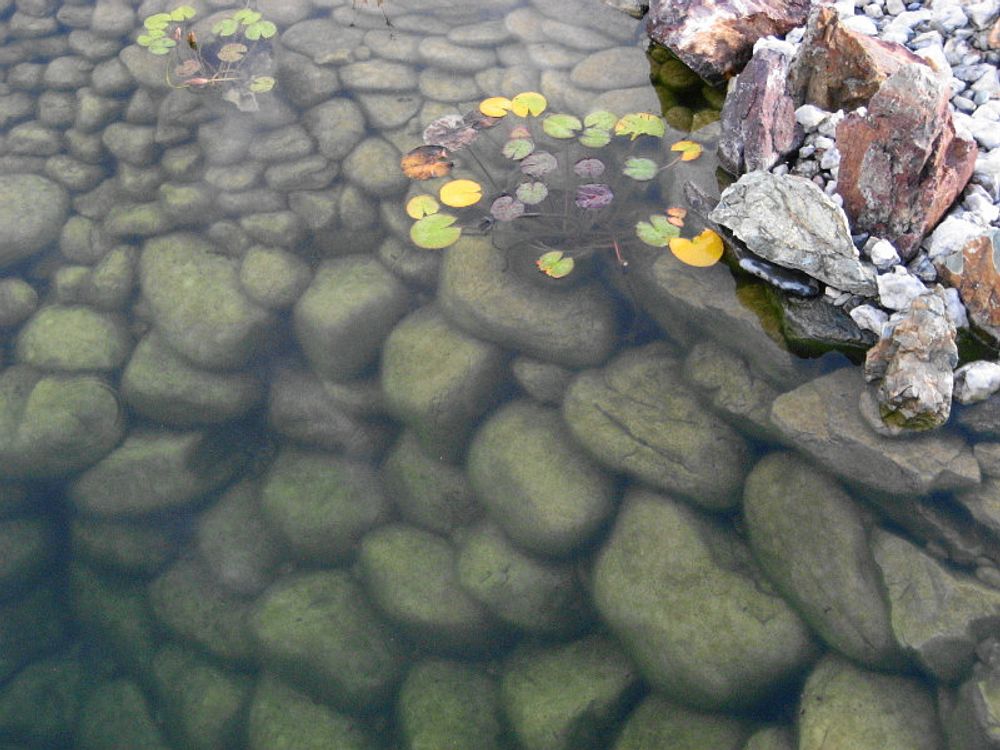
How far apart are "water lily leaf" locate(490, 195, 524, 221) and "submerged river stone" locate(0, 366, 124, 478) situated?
2135mm

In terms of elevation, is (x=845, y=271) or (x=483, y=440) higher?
(x=845, y=271)

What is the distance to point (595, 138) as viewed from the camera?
3805 mm

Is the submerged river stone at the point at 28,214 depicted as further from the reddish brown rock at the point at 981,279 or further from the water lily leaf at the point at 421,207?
the reddish brown rock at the point at 981,279

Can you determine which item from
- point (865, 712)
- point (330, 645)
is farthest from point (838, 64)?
point (330, 645)

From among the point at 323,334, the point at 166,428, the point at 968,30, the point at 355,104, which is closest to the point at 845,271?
the point at 968,30

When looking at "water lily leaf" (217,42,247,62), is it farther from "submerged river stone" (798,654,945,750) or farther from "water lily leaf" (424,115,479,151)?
"submerged river stone" (798,654,945,750)

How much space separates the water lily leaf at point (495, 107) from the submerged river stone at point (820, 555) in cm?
238

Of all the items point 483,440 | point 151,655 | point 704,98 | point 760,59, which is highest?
point 760,59

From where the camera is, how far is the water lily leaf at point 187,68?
4.59 m

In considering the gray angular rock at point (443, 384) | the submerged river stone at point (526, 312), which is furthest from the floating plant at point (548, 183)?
the gray angular rock at point (443, 384)

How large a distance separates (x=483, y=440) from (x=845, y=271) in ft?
5.34

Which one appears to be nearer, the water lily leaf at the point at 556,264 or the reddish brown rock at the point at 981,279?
the reddish brown rock at the point at 981,279

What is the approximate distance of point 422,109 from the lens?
419 centimetres

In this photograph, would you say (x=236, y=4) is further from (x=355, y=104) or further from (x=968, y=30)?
(x=968, y=30)
